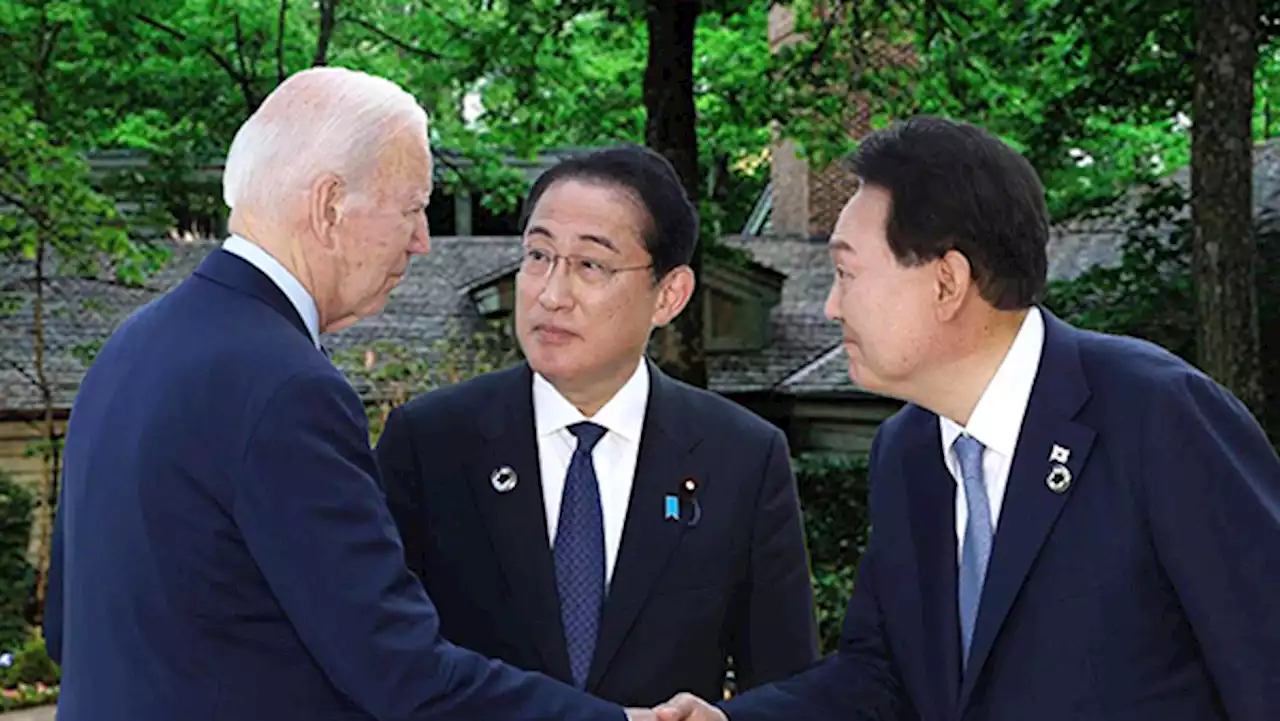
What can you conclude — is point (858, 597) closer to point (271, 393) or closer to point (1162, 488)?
point (1162, 488)

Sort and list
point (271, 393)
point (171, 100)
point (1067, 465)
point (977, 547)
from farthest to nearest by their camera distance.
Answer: point (171, 100) < point (977, 547) < point (1067, 465) < point (271, 393)

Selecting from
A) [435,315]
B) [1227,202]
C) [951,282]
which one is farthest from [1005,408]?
[435,315]

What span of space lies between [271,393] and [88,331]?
19.3m

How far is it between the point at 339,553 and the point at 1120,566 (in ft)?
4.22

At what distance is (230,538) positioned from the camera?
2361 millimetres

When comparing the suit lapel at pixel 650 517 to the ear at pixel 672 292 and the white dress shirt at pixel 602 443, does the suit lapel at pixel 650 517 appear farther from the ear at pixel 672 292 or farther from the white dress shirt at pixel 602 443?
the ear at pixel 672 292

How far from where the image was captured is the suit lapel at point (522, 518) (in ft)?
10.3

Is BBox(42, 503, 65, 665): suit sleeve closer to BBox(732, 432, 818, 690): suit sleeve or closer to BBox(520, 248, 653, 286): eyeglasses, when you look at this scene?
BBox(520, 248, 653, 286): eyeglasses

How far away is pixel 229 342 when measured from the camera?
7.88 feet

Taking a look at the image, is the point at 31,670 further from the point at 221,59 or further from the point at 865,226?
the point at 865,226

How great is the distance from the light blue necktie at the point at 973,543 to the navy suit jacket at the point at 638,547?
0.56 m

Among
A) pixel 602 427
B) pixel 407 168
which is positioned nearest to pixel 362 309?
pixel 407 168

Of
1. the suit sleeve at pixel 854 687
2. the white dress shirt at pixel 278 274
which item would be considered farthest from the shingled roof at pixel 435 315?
the white dress shirt at pixel 278 274

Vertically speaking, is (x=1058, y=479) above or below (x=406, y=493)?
above
